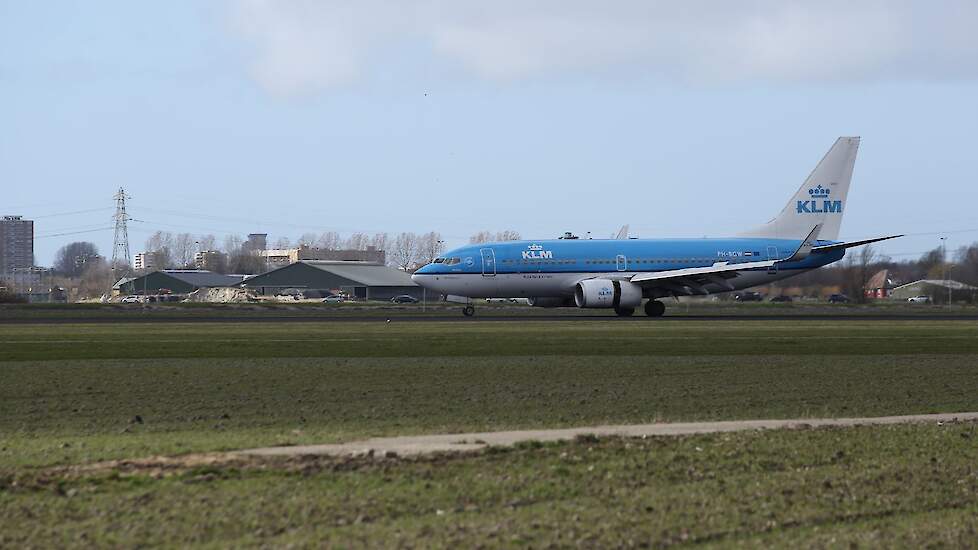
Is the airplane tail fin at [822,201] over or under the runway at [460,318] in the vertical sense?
over

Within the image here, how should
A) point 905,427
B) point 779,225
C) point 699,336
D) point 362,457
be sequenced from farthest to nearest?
point 779,225, point 699,336, point 905,427, point 362,457

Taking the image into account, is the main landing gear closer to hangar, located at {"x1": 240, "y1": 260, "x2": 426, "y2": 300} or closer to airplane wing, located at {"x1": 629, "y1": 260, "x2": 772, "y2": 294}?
airplane wing, located at {"x1": 629, "y1": 260, "x2": 772, "y2": 294}

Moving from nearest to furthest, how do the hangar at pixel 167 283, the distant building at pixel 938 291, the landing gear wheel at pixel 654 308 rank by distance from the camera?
1. the landing gear wheel at pixel 654 308
2. the distant building at pixel 938 291
3. the hangar at pixel 167 283

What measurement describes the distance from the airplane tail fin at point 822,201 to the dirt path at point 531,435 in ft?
163

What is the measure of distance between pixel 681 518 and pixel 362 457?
443 cm

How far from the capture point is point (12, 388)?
2739cm

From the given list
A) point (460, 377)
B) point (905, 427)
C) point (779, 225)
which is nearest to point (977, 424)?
point (905, 427)

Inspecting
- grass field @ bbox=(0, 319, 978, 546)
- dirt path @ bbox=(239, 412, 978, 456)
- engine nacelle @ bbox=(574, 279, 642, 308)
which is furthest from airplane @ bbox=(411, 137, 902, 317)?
dirt path @ bbox=(239, 412, 978, 456)

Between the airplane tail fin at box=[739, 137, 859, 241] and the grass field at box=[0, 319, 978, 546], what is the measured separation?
105ft

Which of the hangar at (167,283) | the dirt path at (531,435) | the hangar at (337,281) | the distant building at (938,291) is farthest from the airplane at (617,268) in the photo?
the hangar at (167,283)

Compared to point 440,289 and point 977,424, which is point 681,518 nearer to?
point 977,424

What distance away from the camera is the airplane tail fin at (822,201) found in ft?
232

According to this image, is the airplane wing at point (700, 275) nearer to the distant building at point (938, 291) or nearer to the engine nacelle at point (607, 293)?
the engine nacelle at point (607, 293)

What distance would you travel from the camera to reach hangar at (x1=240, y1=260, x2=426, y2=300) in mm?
143250
